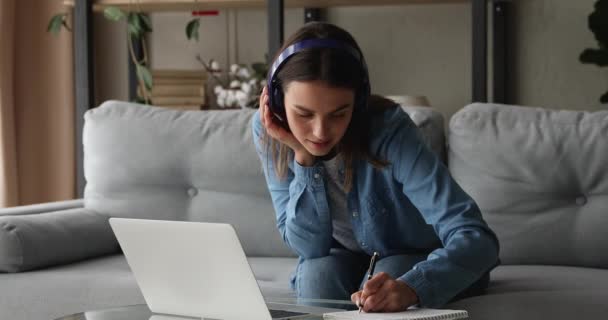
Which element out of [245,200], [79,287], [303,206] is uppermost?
[303,206]

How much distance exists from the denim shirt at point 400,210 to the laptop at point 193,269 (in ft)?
0.88

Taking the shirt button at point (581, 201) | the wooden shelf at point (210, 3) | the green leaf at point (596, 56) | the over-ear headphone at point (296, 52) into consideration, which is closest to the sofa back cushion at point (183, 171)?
the shirt button at point (581, 201)

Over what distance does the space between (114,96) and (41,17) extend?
0.47 m

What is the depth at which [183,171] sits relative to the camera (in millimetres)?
2221

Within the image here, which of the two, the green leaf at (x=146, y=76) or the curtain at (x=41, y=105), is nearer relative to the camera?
the green leaf at (x=146, y=76)

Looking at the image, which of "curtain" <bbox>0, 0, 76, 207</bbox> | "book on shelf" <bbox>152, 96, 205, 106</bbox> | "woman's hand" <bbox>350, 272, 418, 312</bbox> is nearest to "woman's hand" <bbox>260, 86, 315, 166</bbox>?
"woman's hand" <bbox>350, 272, 418, 312</bbox>

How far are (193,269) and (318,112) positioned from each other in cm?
32

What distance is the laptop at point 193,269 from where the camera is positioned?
1135 mm

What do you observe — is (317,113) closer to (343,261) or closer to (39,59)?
(343,261)

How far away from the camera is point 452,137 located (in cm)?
208

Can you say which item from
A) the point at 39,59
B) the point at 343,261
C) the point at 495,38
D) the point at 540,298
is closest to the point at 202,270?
the point at 343,261

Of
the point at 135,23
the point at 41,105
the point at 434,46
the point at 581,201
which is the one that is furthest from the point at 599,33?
the point at 41,105

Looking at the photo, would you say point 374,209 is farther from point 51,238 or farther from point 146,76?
point 146,76

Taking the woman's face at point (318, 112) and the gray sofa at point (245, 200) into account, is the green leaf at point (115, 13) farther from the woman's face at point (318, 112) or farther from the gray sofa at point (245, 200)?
the woman's face at point (318, 112)
